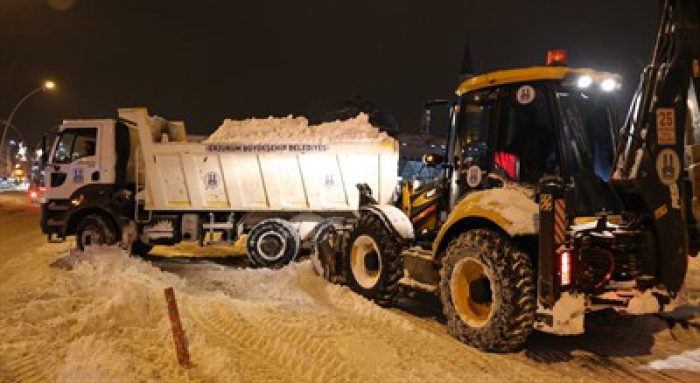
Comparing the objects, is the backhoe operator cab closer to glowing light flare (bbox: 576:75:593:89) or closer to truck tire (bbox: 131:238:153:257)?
glowing light flare (bbox: 576:75:593:89)

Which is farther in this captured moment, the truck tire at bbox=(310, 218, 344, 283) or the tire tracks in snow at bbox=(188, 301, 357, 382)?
the truck tire at bbox=(310, 218, 344, 283)

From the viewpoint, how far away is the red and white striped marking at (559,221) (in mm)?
5531

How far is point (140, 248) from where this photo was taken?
1384cm

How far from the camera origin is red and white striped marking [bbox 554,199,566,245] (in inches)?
218

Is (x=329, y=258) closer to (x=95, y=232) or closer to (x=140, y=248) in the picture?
(x=95, y=232)

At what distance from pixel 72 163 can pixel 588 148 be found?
34.5 feet

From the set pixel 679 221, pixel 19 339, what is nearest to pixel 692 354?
pixel 679 221

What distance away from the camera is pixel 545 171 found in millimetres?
6391

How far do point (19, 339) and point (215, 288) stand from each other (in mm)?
3927

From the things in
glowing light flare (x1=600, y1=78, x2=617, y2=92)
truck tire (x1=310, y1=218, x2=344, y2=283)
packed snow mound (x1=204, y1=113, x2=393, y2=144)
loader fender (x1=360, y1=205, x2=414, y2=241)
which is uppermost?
glowing light flare (x1=600, y1=78, x2=617, y2=92)

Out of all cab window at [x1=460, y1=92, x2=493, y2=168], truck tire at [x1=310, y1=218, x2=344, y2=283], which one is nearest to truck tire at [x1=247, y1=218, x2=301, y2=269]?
truck tire at [x1=310, y1=218, x2=344, y2=283]

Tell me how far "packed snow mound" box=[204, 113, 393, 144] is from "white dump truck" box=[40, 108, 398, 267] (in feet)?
0.07

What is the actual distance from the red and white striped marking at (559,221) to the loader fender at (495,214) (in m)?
0.28

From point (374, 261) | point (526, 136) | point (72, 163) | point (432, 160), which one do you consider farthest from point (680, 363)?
point (72, 163)
